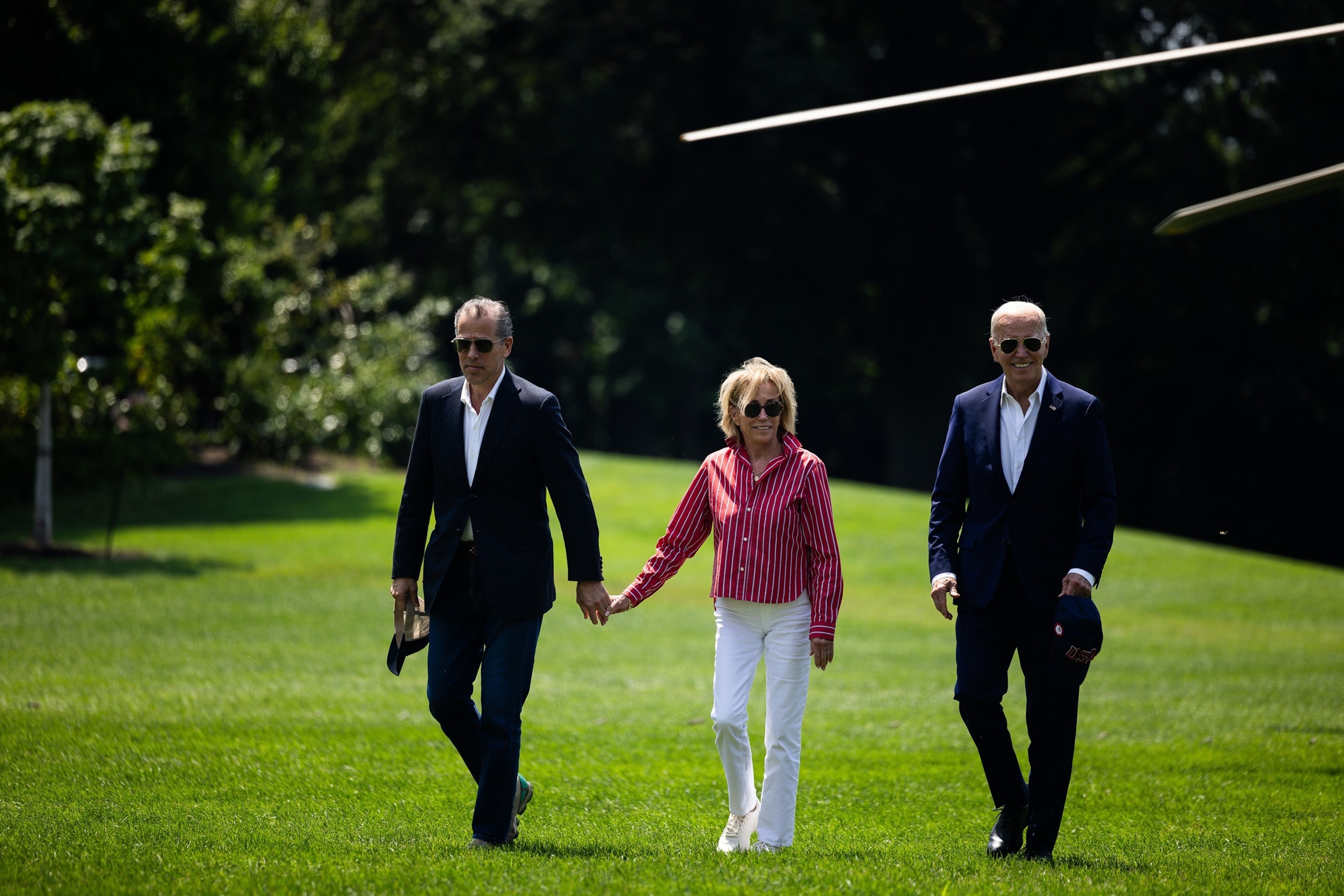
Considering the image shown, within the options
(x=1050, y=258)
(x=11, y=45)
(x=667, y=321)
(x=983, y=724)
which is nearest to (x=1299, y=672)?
(x=983, y=724)

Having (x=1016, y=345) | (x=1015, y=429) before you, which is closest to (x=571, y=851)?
(x=1015, y=429)

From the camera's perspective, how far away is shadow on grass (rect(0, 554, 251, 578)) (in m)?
16.6

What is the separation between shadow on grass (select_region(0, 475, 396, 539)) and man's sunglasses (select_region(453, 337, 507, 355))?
1686 cm

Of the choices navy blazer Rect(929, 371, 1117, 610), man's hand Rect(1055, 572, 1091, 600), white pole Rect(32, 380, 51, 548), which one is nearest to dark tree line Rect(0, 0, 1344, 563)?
white pole Rect(32, 380, 51, 548)

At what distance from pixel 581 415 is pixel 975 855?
4044cm

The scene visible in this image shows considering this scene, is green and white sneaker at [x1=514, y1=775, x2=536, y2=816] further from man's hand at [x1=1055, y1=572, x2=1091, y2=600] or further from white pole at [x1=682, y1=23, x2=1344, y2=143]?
white pole at [x1=682, y1=23, x2=1344, y2=143]

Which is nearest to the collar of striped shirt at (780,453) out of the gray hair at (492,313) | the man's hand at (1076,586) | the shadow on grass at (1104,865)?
the gray hair at (492,313)

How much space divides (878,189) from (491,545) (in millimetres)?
27602

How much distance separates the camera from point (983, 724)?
5469mm

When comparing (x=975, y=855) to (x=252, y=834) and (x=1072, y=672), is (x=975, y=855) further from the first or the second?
(x=252, y=834)

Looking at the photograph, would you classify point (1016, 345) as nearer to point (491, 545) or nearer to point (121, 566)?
point (491, 545)

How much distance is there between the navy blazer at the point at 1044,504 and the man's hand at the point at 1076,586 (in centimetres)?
4

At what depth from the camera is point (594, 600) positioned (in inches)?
218

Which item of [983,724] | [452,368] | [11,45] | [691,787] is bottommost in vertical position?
[691,787]
